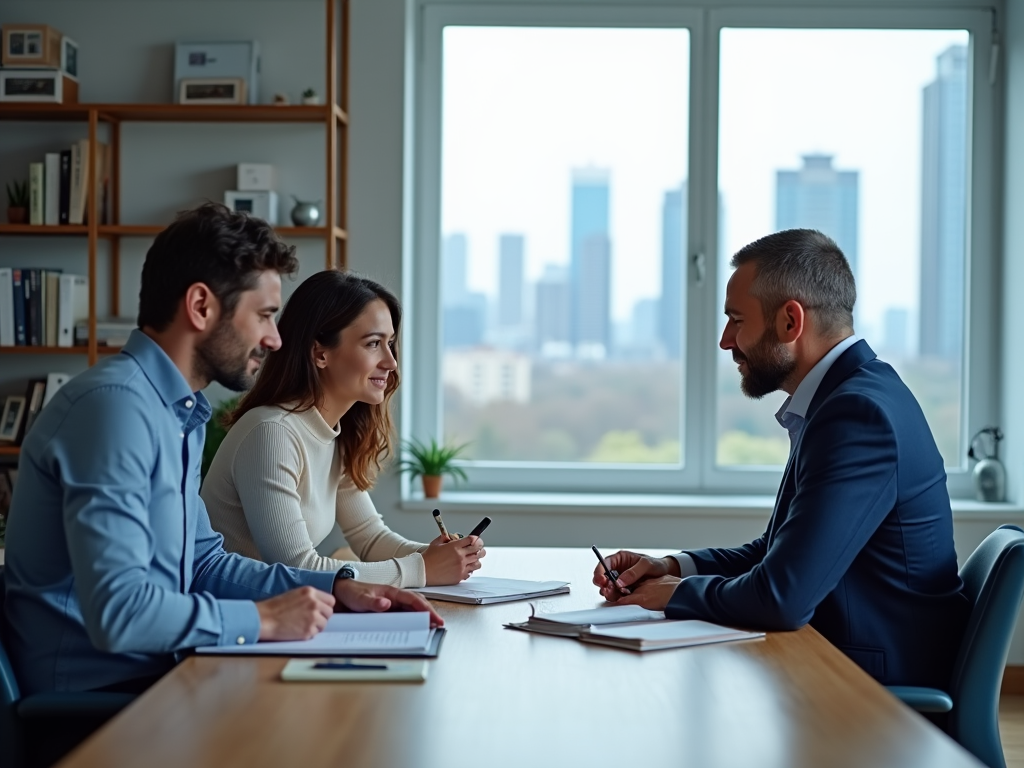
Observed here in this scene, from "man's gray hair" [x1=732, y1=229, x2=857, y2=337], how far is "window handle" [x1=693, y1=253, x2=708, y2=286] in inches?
79.8

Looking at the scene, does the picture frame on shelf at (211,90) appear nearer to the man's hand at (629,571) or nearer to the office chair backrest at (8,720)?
the man's hand at (629,571)

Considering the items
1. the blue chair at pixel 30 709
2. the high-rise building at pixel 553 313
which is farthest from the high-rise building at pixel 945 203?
the blue chair at pixel 30 709

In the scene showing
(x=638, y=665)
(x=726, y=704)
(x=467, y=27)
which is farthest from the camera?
(x=467, y=27)

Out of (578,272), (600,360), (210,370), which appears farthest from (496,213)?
(210,370)

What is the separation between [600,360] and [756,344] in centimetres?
217

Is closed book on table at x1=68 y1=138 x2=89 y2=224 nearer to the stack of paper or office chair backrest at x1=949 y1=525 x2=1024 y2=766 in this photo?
the stack of paper

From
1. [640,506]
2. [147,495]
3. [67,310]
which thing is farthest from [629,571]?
[67,310]

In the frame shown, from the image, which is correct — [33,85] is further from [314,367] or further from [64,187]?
[314,367]

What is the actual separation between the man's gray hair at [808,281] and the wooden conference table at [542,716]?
723 mm

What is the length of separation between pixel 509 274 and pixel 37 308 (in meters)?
1.69

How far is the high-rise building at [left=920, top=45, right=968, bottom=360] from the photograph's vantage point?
4.28 metres

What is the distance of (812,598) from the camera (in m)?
1.80

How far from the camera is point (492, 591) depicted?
2.10 m

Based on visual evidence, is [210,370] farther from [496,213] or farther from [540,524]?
[496,213]
